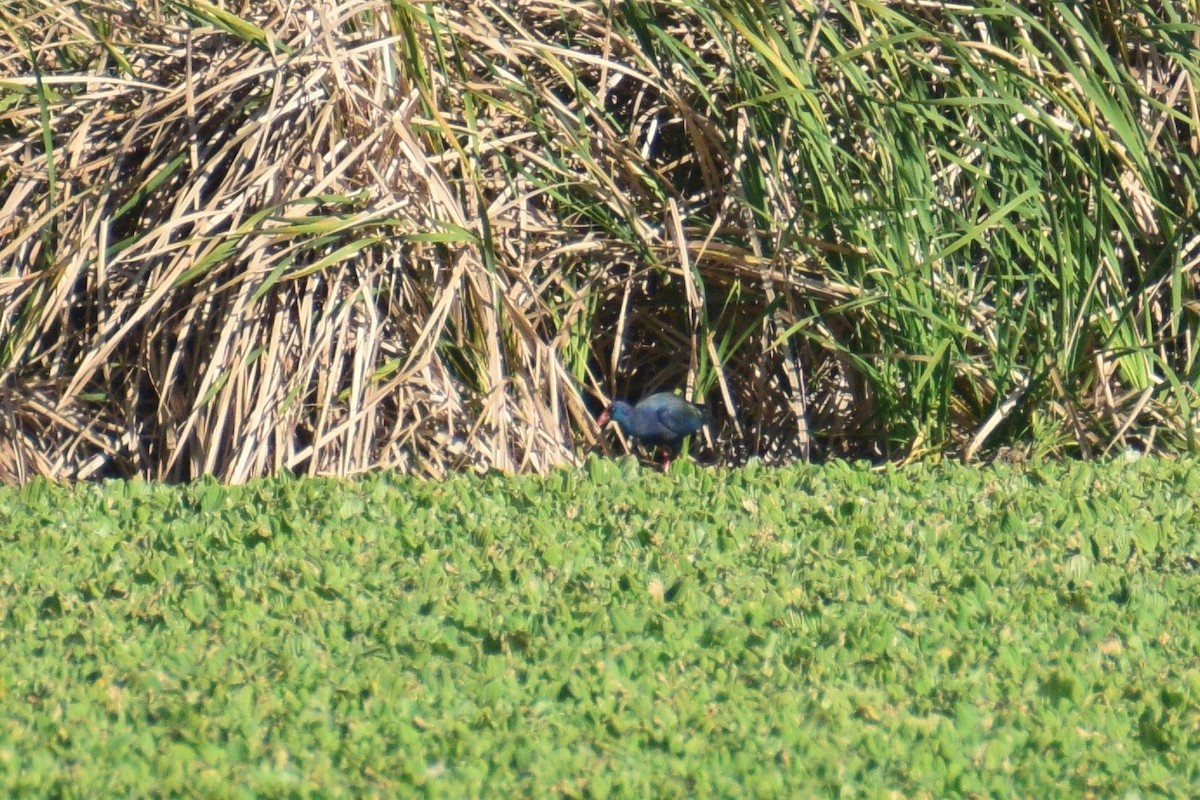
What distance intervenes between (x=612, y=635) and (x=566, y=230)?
1995 mm

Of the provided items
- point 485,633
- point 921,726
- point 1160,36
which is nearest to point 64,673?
point 485,633

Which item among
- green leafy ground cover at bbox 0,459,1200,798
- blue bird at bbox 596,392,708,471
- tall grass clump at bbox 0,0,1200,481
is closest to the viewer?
green leafy ground cover at bbox 0,459,1200,798

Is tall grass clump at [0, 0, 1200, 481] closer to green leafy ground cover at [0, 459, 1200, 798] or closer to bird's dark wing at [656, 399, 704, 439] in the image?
bird's dark wing at [656, 399, 704, 439]

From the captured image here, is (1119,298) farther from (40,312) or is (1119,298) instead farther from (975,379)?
(40,312)

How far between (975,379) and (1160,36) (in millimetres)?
1223

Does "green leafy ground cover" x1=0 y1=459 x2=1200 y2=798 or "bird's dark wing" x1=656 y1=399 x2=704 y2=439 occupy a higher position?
"green leafy ground cover" x1=0 y1=459 x2=1200 y2=798

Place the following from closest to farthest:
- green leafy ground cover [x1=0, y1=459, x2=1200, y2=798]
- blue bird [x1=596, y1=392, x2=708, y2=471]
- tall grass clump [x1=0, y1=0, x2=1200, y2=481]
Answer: green leafy ground cover [x1=0, y1=459, x2=1200, y2=798] < tall grass clump [x1=0, y1=0, x2=1200, y2=481] < blue bird [x1=596, y1=392, x2=708, y2=471]

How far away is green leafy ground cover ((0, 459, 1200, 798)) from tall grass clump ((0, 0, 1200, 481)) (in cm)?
40

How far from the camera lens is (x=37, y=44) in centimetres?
544

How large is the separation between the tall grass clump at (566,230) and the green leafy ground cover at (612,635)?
1.31 ft

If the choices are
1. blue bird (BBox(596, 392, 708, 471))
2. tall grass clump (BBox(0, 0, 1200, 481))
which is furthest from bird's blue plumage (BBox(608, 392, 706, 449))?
tall grass clump (BBox(0, 0, 1200, 481))

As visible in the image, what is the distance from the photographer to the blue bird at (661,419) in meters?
4.95

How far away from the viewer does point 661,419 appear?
4.96 m

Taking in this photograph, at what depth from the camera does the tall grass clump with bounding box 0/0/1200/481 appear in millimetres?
4727
